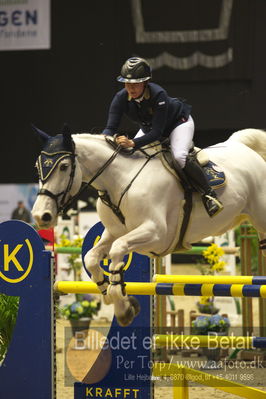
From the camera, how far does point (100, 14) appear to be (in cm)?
1678

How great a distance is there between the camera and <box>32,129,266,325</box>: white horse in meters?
4.07

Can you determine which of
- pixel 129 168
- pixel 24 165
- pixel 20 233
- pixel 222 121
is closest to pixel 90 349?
pixel 20 233

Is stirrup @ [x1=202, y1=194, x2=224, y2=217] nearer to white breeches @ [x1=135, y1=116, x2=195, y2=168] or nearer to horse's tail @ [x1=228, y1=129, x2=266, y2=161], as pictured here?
white breeches @ [x1=135, y1=116, x2=195, y2=168]

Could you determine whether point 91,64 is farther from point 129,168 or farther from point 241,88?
point 129,168

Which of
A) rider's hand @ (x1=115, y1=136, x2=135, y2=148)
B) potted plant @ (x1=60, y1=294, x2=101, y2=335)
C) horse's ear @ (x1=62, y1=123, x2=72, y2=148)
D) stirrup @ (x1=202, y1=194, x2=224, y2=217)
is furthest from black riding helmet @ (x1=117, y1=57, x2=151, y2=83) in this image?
potted plant @ (x1=60, y1=294, x2=101, y2=335)

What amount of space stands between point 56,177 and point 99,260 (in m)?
0.60

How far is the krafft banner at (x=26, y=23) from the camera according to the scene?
55.6ft

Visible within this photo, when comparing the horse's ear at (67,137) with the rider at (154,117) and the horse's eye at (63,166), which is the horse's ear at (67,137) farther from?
the rider at (154,117)

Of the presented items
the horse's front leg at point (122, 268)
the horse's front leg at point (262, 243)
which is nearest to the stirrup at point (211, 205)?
the horse's front leg at point (122, 268)

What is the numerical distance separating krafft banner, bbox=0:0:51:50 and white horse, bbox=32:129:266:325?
42.3ft

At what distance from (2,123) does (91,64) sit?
2.54 m

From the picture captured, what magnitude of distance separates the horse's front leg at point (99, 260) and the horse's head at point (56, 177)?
418 millimetres

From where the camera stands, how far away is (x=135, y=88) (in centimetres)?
427

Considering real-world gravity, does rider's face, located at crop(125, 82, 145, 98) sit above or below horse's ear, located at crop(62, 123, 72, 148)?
above
